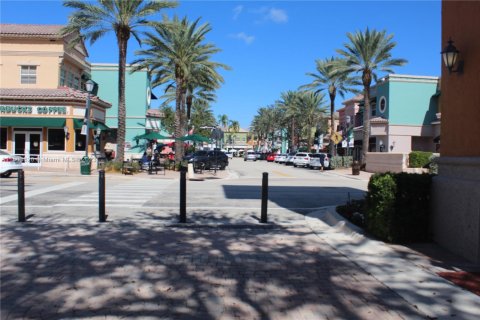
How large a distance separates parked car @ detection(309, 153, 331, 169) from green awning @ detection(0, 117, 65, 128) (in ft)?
73.8

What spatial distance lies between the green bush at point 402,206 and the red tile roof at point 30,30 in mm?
28913

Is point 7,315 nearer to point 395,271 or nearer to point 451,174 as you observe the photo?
point 395,271

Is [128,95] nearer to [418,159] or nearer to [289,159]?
[289,159]

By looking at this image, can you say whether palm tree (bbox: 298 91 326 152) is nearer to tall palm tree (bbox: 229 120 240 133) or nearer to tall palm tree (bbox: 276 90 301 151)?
tall palm tree (bbox: 276 90 301 151)

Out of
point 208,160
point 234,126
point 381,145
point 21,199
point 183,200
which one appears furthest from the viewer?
point 234,126

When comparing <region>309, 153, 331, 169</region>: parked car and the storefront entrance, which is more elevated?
the storefront entrance

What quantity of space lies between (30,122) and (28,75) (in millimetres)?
4286

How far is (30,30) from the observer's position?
33.1 meters

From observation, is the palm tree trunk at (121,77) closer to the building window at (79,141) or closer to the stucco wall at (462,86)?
the building window at (79,141)

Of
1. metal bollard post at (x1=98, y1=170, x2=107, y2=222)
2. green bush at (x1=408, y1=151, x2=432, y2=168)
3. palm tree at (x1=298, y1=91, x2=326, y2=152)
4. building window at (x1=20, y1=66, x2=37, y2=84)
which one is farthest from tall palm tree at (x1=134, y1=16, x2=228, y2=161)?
palm tree at (x1=298, y1=91, x2=326, y2=152)

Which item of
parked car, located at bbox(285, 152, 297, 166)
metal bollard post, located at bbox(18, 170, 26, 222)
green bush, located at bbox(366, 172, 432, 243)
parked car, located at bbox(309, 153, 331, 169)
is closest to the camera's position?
green bush, located at bbox(366, 172, 432, 243)

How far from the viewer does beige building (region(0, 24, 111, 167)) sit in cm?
3041

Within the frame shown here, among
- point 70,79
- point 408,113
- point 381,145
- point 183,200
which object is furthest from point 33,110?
point 408,113

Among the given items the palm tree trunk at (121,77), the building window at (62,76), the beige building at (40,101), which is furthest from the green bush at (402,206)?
the building window at (62,76)
